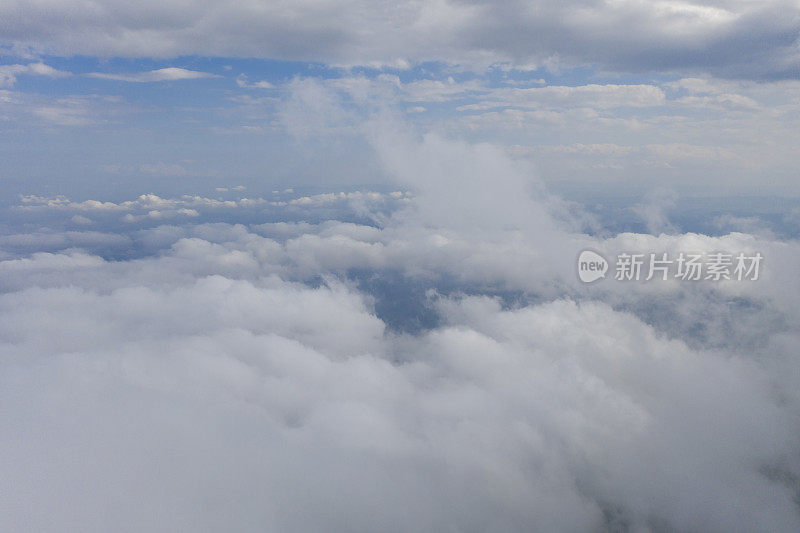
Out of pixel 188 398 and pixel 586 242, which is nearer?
pixel 188 398

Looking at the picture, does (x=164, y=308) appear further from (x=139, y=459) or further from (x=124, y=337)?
(x=139, y=459)

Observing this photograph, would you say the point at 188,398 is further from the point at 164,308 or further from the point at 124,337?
the point at 164,308

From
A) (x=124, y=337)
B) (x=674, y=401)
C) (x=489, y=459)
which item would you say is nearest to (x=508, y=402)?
(x=489, y=459)

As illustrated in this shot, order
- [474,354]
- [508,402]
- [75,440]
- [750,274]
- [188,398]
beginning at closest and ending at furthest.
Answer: [750,274] < [75,440] < [188,398] < [508,402] < [474,354]

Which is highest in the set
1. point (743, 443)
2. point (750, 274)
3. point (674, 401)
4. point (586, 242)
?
point (750, 274)

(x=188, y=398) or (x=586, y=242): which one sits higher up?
(x=586, y=242)

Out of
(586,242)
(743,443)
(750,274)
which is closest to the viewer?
(750,274)

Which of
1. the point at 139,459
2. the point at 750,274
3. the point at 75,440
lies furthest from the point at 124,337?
the point at 750,274
